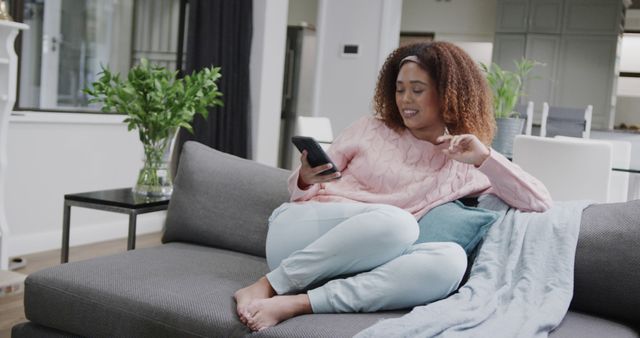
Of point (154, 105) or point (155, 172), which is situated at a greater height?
point (154, 105)

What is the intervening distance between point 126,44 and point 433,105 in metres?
3.21

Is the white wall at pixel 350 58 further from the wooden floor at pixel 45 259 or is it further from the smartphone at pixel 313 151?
the smartphone at pixel 313 151

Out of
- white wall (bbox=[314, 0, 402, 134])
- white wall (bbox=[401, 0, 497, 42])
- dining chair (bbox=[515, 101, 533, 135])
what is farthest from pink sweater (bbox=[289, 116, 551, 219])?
white wall (bbox=[401, 0, 497, 42])

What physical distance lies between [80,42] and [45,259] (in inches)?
55.3

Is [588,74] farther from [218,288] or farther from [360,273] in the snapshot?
[218,288]

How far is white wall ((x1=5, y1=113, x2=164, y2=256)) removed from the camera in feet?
12.9

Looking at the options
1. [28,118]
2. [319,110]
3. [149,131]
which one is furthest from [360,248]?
[319,110]

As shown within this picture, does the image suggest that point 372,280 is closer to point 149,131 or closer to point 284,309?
point 284,309

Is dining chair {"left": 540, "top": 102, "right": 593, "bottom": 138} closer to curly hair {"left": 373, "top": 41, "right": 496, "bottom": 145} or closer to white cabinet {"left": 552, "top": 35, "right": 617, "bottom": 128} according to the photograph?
white cabinet {"left": 552, "top": 35, "right": 617, "bottom": 128}

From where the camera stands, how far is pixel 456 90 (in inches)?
83.1

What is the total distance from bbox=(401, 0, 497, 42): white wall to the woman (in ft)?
20.0

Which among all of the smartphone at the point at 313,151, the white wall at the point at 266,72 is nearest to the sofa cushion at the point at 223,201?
the smartphone at the point at 313,151

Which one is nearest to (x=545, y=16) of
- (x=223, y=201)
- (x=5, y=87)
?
(x=5, y=87)

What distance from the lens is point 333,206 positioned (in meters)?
1.93
